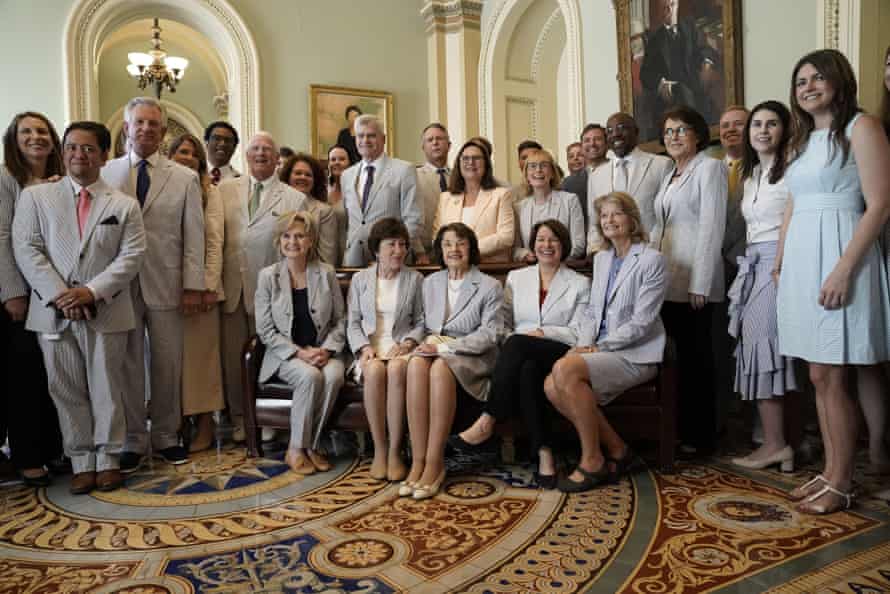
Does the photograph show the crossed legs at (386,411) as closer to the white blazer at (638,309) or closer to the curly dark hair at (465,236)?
the curly dark hair at (465,236)

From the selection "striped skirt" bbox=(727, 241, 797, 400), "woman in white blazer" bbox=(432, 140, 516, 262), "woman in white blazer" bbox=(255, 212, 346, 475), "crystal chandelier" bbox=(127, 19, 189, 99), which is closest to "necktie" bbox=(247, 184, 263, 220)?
"woman in white blazer" bbox=(255, 212, 346, 475)

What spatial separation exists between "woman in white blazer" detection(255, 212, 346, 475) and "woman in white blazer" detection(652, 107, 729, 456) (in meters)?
1.85

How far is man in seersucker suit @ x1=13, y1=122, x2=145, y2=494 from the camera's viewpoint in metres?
3.13

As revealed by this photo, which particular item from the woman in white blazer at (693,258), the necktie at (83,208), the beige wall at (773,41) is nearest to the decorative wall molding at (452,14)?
the beige wall at (773,41)

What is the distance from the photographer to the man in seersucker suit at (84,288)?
3135 mm

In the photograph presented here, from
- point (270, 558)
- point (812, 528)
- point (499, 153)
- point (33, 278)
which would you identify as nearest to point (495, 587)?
point (270, 558)

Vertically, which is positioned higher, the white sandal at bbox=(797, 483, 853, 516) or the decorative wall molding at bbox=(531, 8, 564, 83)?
the decorative wall molding at bbox=(531, 8, 564, 83)

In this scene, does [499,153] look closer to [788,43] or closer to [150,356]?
[788,43]

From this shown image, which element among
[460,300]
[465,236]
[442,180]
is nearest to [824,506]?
[460,300]

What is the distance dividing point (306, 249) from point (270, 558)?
5.88 ft

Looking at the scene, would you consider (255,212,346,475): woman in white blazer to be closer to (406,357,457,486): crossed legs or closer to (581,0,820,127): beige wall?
(406,357,457,486): crossed legs

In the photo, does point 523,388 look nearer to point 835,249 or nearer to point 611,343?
point 611,343

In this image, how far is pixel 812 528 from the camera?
2547 mm

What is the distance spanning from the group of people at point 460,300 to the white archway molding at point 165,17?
14.9 feet
